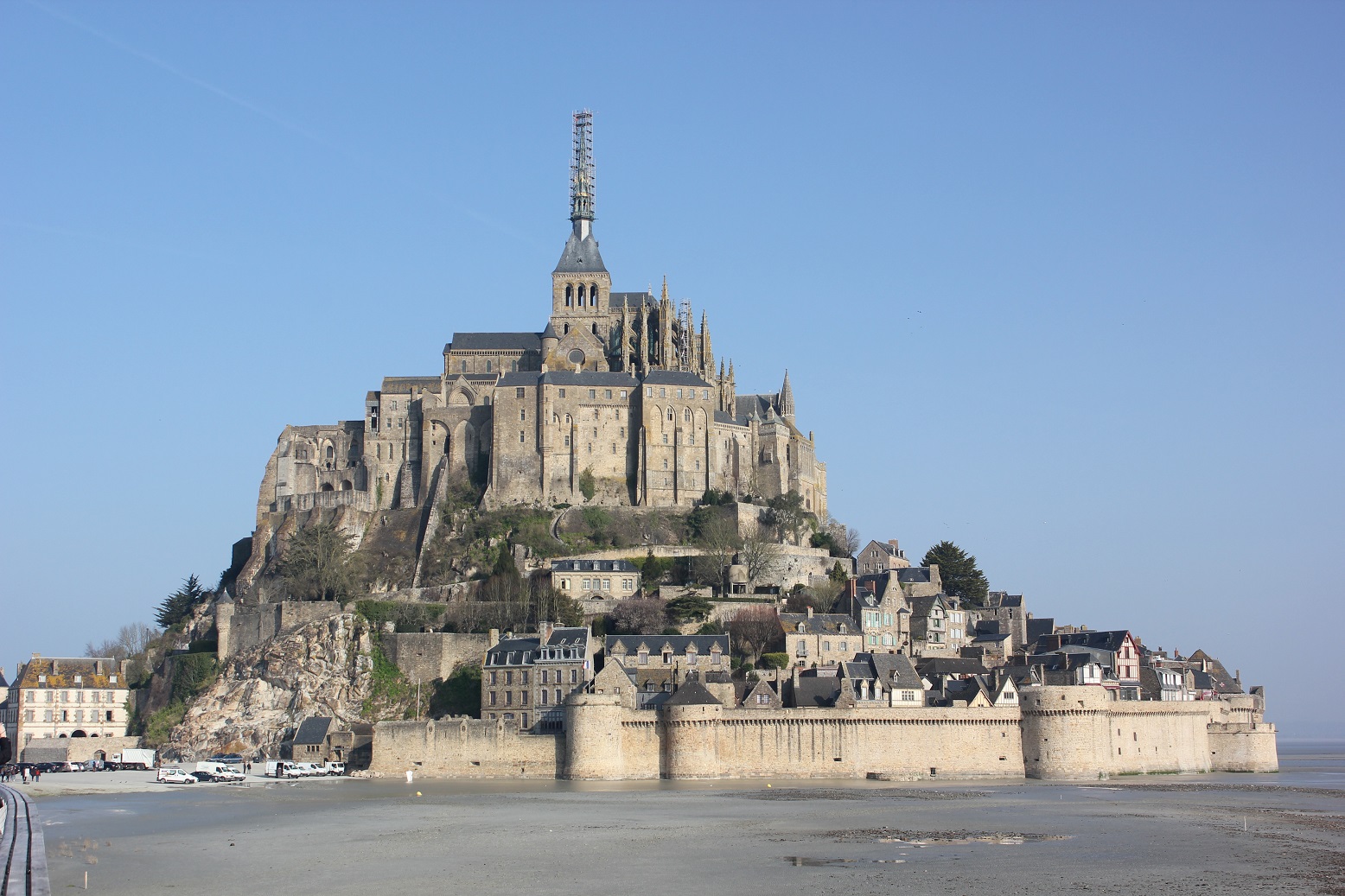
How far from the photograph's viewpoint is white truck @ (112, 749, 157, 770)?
7156cm

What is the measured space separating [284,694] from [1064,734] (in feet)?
111

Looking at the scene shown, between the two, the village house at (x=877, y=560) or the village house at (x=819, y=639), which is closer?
the village house at (x=819, y=639)

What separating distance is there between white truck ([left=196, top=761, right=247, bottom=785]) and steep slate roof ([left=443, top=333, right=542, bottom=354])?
3873 centimetres

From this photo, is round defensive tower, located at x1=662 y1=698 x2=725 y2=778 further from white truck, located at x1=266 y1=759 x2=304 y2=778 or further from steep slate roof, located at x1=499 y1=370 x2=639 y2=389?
steep slate roof, located at x1=499 y1=370 x2=639 y2=389

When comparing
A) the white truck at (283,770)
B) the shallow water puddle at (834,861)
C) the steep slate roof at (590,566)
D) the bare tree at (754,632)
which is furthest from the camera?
the steep slate roof at (590,566)

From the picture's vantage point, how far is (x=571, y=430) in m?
89.2

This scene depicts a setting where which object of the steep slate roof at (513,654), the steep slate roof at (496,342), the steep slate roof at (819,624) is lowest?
the steep slate roof at (513,654)

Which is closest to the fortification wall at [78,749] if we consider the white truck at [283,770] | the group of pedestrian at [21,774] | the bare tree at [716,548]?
the group of pedestrian at [21,774]

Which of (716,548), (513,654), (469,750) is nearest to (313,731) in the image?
(469,750)

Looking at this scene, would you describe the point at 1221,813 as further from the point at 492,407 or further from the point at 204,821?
the point at 492,407

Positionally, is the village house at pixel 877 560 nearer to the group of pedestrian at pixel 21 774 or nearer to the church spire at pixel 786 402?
the church spire at pixel 786 402

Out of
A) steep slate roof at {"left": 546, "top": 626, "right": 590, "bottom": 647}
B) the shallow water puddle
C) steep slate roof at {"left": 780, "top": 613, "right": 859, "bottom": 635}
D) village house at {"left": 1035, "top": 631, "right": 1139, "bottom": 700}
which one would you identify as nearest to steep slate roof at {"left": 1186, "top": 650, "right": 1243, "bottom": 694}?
village house at {"left": 1035, "top": 631, "right": 1139, "bottom": 700}

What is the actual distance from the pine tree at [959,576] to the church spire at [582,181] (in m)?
31.6

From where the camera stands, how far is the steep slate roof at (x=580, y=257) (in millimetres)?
99875
